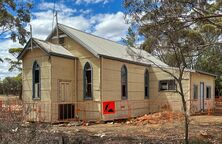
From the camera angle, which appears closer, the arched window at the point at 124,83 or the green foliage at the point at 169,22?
the green foliage at the point at 169,22

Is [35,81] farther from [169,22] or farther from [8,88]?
[169,22]

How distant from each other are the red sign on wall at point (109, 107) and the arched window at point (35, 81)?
177 inches

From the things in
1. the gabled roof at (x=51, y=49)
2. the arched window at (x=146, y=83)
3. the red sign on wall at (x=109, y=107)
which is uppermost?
the gabled roof at (x=51, y=49)

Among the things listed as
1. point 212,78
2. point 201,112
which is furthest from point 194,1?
point 212,78

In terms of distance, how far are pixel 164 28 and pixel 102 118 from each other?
10248 millimetres

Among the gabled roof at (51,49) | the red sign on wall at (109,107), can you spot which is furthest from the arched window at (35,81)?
the red sign on wall at (109,107)

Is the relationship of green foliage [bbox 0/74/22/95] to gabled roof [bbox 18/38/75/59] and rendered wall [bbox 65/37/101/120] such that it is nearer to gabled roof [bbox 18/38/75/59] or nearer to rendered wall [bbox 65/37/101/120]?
gabled roof [bbox 18/38/75/59]

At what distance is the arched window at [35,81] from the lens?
20.1m

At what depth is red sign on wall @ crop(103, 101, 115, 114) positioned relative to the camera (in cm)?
1978

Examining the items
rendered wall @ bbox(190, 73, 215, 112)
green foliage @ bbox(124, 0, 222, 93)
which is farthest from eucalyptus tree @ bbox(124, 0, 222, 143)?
rendered wall @ bbox(190, 73, 215, 112)

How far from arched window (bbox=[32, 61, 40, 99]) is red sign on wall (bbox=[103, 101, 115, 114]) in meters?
4.49

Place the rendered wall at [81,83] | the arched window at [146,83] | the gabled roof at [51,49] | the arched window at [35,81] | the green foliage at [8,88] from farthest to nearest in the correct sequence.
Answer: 1. the arched window at [146,83]
2. the arched window at [35,81]
3. the rendered wall at [81,83]
4. the gabled roof at [51,49]
5. the green foliage at [8,88]

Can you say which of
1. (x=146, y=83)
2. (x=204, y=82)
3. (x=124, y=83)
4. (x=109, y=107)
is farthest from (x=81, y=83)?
(x=204, y=82)

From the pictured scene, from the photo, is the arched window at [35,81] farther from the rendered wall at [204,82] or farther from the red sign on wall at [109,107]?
the rendered wall at [204,82]
